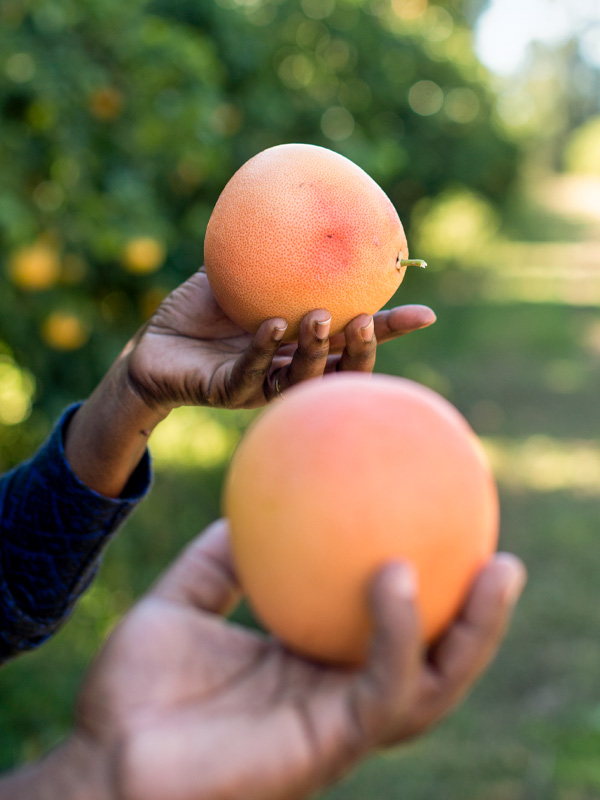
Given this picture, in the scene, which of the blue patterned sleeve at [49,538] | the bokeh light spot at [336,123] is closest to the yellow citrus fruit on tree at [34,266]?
the blue patterned sleeve at [49,538]

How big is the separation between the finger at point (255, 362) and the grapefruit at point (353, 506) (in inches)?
4.2

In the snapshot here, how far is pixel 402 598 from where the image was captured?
0.78 metres

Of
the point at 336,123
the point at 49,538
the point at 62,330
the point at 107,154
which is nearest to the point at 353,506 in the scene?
the point at 49,538

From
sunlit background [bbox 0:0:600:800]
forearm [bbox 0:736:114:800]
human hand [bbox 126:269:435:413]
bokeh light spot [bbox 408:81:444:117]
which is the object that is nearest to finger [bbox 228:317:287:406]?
human hand [bbox 126:269:435:413]

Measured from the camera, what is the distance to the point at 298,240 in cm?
104

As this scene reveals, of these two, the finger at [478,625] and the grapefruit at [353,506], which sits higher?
the grapefruit at [353,506]

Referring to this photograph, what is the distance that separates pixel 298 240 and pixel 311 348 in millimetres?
144

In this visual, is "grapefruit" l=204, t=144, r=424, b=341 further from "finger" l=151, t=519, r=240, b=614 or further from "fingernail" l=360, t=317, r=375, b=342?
"finger" l=151, t=519, r=240, b=614

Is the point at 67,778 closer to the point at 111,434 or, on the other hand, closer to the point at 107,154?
the point at 111,434

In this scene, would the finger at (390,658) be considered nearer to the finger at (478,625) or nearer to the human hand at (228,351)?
the finger at (478,625)

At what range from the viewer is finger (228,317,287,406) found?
3.22ft

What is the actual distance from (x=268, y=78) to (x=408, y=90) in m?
3.45

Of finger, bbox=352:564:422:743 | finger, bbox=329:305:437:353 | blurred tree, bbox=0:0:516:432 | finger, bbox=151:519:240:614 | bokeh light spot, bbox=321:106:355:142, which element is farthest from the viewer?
bokeh light spot, bbox=321:106:355:142

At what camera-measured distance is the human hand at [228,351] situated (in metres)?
1.00
